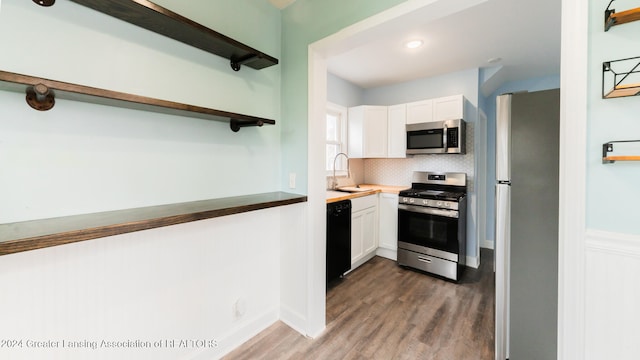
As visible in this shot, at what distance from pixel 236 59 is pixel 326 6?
74 centimetres

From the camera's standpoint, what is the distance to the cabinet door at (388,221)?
11.1 ft

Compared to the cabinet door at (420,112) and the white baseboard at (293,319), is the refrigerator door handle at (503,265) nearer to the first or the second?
the white baseboard at (293,319)

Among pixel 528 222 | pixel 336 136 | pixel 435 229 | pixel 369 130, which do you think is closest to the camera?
pixel 528 222

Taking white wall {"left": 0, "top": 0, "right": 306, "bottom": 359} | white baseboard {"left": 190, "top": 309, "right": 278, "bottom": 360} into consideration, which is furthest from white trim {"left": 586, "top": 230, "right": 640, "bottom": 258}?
white baseboard {"left": 190, "top": 309, "right": 278, "bottom": 360}

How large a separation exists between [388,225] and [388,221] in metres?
0.06

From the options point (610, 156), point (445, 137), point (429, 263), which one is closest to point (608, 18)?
point (610, 156)

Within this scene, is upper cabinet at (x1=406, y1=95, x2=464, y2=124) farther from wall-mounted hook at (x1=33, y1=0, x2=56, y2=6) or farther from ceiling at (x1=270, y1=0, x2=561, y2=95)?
wall-mounted hook at (x1=33, y1=0, x2=56, y2=6)

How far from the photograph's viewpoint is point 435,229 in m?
2.97

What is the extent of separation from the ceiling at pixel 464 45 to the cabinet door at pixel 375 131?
20.3 inches

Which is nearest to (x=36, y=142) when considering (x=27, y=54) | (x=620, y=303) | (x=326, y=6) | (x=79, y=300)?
(x=27, y=54)

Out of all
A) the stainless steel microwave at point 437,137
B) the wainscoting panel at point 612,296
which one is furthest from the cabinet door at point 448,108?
the wainscoting panel at point 612,296

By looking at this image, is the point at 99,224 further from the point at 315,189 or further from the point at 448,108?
the point at 448,108

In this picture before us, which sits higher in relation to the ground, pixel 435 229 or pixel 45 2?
pixel 45 2

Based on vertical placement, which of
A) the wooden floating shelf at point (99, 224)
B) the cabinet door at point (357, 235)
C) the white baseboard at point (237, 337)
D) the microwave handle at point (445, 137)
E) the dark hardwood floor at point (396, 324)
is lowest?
the dark hardwood floor at point (396, 324)
